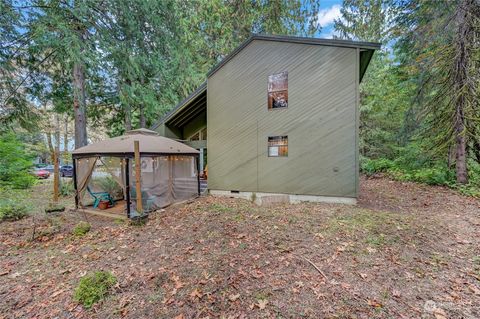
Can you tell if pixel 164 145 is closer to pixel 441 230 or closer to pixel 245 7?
pixel 245 7

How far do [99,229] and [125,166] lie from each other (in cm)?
197

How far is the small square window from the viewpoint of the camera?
852 cm

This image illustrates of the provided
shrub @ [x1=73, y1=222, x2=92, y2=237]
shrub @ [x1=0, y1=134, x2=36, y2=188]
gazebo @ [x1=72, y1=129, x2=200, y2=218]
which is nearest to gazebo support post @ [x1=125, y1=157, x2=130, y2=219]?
gazebo @ [x1=72, y1=129, x2=200, y2=218]

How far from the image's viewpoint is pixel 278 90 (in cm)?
862

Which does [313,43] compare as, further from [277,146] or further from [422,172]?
[422,172]

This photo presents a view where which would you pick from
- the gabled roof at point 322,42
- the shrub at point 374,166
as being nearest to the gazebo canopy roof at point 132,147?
the gabled roof at point 322,42

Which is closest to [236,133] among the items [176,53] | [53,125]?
[176,53]

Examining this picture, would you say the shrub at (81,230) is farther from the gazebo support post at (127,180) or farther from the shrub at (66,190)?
the shrub at (66,190)

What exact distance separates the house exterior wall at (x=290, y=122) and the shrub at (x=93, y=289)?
6248mm

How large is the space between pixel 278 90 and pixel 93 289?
26.4ft

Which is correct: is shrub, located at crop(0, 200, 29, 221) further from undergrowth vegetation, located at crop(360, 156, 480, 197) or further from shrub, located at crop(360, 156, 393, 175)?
shrub, located at crop(360, 156, 393, 175)

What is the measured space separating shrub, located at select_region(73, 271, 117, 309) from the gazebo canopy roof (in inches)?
165

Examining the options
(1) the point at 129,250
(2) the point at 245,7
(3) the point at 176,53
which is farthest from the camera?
(3) the point at 176,53

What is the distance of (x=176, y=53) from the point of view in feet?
35.0
